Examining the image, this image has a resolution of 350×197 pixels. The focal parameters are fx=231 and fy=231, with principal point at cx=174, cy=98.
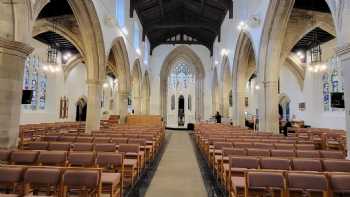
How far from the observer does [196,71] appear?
2405 centimetres

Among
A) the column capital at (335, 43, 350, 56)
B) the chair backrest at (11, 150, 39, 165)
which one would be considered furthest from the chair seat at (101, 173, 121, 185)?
the column capital at (335, 43, 350, 56)

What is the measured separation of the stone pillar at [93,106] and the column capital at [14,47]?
5222 mm

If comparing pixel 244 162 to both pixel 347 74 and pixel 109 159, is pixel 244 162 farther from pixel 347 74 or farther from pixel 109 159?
pixel 347 74

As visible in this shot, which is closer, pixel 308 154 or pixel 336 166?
pixel 336 166

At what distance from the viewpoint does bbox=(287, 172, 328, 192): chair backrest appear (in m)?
2.36

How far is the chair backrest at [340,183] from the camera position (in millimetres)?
2383

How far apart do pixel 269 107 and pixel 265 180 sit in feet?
23.8

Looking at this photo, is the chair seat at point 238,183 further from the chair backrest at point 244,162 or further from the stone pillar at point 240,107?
the stone pillar at point 240,107

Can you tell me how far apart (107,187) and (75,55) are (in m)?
17.5

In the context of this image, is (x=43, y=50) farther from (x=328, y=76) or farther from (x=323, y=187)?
(x=328, y=76)

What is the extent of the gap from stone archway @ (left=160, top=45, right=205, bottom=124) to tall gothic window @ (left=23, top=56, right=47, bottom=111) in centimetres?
1060

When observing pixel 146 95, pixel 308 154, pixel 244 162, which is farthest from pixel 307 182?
pixel 146 95

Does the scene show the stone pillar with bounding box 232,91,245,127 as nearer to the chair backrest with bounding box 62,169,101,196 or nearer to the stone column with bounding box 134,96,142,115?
the stone column with bounding box 134,96,142,115

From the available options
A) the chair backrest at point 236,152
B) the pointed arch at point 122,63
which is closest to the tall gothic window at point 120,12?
the pointed arch at point 122,63
